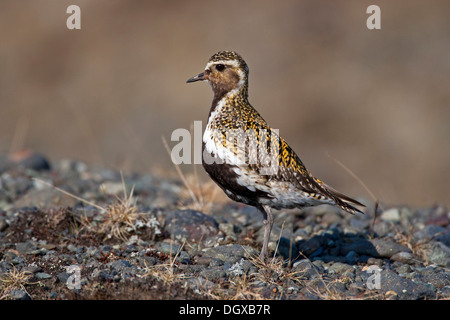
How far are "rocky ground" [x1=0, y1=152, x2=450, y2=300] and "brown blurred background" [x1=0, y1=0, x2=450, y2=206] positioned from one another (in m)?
10.8

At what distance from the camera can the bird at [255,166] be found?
6.47 metres

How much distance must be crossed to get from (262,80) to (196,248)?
18195 millimetres

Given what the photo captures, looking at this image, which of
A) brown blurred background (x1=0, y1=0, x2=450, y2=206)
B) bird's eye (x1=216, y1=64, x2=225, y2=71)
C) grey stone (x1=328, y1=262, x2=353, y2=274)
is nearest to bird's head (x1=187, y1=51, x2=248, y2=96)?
bird's eye (x1=216, y1=64, x2=225, y2=71)

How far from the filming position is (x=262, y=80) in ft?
82.0

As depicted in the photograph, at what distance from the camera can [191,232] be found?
7922 millimetres

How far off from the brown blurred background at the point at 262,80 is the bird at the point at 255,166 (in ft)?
44.0

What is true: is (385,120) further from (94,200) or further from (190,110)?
(94,200)

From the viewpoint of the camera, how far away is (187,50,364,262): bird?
6.47 metres

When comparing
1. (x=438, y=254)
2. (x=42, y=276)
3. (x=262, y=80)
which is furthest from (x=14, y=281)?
(x=262, y=80)

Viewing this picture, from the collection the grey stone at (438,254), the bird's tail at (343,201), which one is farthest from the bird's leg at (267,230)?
the grey stone at (438,254)

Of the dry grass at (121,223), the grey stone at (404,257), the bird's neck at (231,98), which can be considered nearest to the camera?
the bird's neck at (231,98)

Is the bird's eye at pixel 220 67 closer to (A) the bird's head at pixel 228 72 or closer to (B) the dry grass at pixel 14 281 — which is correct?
(A) the bird's head at pixel 228 72

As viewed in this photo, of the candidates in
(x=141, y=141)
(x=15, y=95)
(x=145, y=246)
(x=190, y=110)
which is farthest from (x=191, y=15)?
(x=145, y=246)
